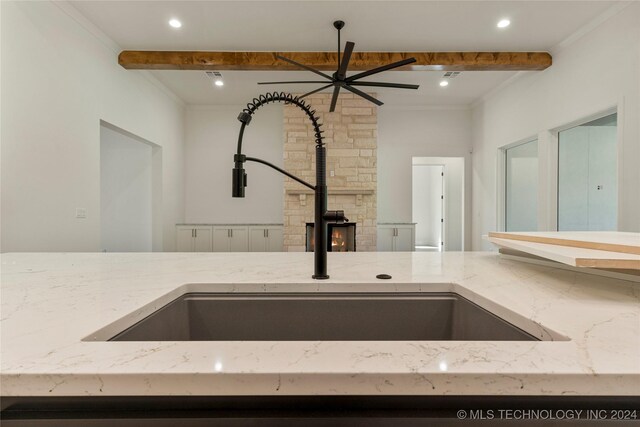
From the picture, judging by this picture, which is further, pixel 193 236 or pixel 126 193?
pixel 193 236

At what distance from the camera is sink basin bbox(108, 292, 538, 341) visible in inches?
32.1

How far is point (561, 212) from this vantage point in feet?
12.6

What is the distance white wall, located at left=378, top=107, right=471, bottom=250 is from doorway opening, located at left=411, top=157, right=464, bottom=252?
20.2 inches

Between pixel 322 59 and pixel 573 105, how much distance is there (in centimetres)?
293

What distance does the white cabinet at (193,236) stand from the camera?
5.28 m

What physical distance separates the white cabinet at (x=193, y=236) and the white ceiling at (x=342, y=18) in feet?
9.06

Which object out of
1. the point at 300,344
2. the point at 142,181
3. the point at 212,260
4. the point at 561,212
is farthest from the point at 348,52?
the point at 142,181

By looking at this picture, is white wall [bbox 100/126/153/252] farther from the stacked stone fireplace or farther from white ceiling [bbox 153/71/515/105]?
the stacked stone fireplace

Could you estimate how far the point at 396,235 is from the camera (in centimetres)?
529

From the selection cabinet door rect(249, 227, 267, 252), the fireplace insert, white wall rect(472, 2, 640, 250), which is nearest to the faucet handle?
white wall rect(472, 2, 640, 250)

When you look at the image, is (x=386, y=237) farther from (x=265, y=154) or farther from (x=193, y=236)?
(x=193, y=236)

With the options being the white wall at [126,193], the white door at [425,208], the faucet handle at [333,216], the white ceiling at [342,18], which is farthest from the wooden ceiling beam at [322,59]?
the white door at [425,208]

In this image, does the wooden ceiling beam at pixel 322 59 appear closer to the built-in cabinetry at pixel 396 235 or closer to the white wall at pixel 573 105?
the white wall at pixel 573 105

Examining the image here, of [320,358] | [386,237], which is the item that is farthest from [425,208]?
[320,358]
